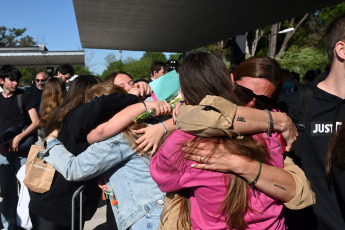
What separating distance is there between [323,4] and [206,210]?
20.1ft

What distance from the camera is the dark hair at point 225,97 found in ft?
4.15

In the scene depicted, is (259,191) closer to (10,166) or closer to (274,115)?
(274,115)

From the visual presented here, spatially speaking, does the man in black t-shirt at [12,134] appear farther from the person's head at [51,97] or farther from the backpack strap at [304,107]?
the backpack strap at [304,107]

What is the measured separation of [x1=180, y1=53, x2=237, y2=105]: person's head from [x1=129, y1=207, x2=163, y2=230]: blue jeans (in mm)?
770

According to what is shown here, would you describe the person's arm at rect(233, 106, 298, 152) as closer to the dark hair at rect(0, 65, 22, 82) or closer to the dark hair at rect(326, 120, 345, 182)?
the dark hair at rect(326, 120, 345, 182)

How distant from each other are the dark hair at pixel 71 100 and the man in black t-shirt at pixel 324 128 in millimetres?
1641

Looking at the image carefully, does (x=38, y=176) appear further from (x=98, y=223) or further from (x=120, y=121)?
(x=98, y=223)

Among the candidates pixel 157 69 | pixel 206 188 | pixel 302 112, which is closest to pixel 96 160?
pixel 206 188

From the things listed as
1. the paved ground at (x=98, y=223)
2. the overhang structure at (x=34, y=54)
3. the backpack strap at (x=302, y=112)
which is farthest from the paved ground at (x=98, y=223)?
the overhang structure at (x=34, y=54)

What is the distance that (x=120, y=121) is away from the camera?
69.9 inches

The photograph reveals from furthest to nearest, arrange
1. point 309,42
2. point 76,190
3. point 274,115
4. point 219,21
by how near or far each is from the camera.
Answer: point 309,42, point 219,21, point 76,190, point 274,115

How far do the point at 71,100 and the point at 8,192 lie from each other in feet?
7.99

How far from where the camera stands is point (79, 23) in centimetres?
933

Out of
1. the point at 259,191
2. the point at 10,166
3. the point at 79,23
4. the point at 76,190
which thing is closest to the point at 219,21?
the point at 79,23
